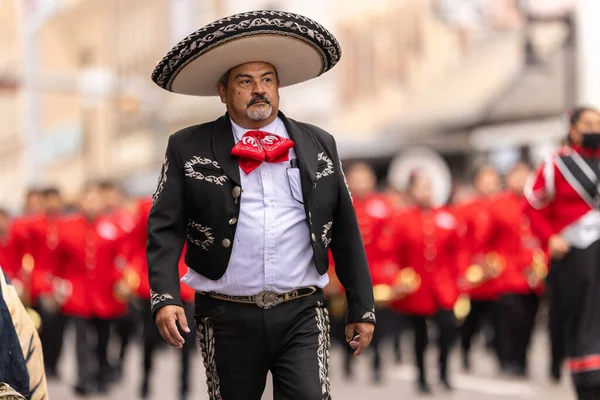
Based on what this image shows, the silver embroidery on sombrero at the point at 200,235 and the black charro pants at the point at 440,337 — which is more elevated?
the silver embroidery on sombrero at the point at 200,235

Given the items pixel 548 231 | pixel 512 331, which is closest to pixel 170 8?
pixel 512 331

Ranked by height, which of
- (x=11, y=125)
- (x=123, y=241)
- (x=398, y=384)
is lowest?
(x=398, y=384)

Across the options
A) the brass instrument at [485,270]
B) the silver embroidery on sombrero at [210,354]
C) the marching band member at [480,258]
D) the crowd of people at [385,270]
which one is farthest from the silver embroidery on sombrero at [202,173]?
the brass instrument at [485,270]

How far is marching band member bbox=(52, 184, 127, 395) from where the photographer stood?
42.6 ft

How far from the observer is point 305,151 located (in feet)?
18.7

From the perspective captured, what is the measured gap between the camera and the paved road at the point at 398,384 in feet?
39.3

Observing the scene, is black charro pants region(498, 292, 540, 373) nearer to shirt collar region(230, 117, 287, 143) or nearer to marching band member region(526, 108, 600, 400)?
marching band member region(526, 108, 600, 400)

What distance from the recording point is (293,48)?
18.6ft

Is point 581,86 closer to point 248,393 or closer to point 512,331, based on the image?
point 512,331

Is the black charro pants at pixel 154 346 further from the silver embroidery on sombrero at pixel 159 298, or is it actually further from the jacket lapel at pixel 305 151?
the silver embroidery on sombrero at pixel 159 298

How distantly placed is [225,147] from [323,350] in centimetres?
93

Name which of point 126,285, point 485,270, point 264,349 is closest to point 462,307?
point 485,270

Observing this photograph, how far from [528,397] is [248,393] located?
6.44m

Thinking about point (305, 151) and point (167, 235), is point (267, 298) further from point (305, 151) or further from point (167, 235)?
point (305, 151)
